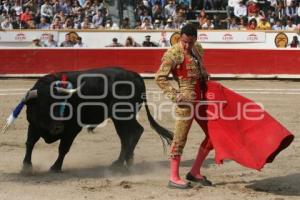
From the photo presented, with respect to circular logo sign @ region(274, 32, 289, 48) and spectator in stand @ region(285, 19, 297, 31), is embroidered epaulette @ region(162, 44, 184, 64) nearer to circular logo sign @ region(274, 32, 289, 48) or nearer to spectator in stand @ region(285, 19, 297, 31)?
circular logo sign @ region(274, 32, 289, 48)

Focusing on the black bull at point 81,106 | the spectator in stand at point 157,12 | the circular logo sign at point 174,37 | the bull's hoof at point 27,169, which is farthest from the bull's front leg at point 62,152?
the spectator in stand at point 157,12

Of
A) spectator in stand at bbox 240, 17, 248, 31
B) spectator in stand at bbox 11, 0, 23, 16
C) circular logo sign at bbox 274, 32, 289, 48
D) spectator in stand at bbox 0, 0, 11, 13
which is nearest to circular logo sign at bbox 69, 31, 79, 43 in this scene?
spectator in stand at bbox 11, 0, 23, 16

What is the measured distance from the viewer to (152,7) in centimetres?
1862

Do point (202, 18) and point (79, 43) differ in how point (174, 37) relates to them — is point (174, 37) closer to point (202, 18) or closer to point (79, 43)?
point (202, 18)

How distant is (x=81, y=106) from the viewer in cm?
620

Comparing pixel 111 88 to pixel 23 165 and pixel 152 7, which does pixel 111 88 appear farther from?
pixel 152 7

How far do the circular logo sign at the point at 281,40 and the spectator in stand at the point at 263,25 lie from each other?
1.83ft

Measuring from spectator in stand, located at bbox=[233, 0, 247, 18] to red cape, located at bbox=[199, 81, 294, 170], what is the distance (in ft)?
41.5

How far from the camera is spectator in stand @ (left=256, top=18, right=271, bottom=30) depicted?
1684 centimetres

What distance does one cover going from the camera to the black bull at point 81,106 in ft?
19.9

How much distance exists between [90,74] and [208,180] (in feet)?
5.03

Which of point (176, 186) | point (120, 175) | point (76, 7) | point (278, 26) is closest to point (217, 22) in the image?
point (278, 26)

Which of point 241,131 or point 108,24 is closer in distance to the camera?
point 241,131

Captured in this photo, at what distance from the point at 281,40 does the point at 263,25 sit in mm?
913
